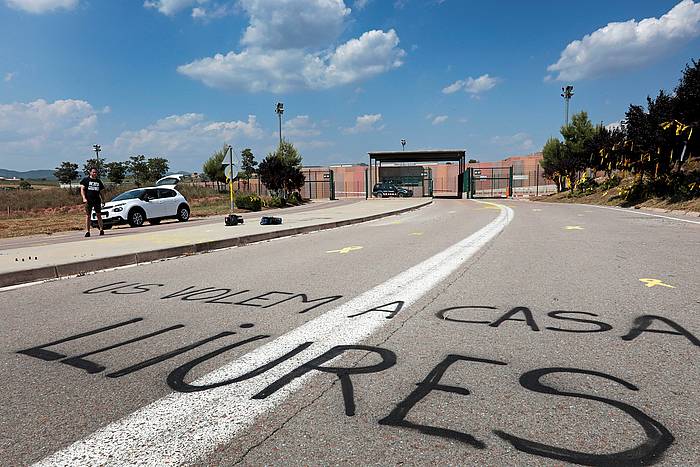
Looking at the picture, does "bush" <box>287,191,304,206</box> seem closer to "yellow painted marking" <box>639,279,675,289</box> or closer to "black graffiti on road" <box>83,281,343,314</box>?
"black graffiti on road" <box>83,281,343,314</box>

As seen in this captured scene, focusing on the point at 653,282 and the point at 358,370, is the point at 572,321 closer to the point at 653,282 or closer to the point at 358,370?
the point at 358,370

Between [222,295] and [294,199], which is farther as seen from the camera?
[294,199]

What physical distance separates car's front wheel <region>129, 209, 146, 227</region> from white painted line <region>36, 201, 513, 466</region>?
1618 centimetres

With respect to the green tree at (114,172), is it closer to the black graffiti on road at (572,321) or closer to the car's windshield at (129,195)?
the car's windshield at (129,195)

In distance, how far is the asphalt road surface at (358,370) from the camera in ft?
8.03

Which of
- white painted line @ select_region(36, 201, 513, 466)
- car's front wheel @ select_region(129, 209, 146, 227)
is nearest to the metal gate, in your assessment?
car's front wheel @ select_region(129, 209, 146, 227)

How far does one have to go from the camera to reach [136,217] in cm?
1886

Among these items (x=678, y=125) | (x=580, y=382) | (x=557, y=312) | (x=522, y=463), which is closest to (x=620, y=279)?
(x=557, y=312)

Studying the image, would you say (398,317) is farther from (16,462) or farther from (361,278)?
(16,462)

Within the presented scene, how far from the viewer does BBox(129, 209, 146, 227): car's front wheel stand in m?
18.6

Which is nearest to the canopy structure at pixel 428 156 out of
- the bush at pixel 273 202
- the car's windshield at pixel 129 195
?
the bush at pixel 273 202

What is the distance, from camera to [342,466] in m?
2.27

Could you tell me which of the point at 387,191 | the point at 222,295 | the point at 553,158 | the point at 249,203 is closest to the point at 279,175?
the point at 249,203

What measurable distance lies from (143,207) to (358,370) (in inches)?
708
